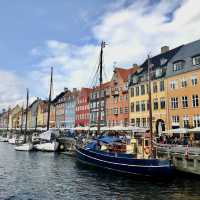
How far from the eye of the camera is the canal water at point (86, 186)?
69.6 feet

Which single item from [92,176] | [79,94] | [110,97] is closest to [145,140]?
[92,176]

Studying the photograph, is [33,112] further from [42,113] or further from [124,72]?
[124,72]

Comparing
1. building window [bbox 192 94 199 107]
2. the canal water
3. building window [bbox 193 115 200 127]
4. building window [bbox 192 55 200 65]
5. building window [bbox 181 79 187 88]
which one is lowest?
the canal water

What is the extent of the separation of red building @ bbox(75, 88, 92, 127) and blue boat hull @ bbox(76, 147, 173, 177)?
1966 inches

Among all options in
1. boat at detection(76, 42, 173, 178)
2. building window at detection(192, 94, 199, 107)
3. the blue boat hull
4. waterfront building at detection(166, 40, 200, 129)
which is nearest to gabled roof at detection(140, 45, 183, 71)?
waterfront building at detection(166, 40, 200, 129)

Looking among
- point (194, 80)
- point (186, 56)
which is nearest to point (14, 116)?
point (186, 56)

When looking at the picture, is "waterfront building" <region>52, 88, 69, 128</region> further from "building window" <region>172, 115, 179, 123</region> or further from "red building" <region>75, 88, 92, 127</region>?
"building window" <region>172, 115, 179, 123</region>

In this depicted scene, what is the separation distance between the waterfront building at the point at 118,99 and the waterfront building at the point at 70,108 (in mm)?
24096

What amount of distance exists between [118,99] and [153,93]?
45.3ft

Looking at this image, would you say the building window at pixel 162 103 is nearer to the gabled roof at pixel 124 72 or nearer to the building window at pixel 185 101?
the building window at pixel 185 101

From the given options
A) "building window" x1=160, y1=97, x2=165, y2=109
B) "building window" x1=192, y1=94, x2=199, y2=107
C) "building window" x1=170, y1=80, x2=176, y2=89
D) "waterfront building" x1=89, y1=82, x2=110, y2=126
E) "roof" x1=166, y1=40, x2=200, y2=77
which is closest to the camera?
"building window" x1=192, y1=94, x2=199, y2=107

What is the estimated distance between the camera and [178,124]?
2004 inches

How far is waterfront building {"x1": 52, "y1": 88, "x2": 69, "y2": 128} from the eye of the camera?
10419 centimetres

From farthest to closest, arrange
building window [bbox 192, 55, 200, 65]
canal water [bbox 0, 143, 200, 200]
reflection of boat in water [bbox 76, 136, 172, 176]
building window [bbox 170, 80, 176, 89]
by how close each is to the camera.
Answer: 1. building window [bbox 170, 80, 176, 89]
2. building window [bbox 192, 55, 200, 65]
3. reflection of boat in water [bbox 76, 136, 172, 176]
4. canal water [bbox 0, 143, 200, 200]
